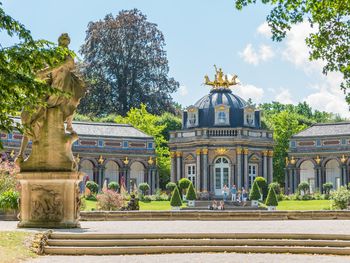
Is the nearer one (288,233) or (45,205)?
(288,233)

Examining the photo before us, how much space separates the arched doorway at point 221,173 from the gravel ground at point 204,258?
44.6 m

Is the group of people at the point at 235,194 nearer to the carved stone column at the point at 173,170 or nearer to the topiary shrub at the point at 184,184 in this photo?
the topiary shrub at the point at 184,184

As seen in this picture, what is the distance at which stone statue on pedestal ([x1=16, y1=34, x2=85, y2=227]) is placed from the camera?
16.9 meters

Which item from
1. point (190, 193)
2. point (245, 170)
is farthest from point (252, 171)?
point (190, 193)

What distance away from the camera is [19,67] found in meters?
9.60

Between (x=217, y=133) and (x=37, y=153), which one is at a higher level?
(x=217, y=133)

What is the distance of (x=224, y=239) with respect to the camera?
1441 cm

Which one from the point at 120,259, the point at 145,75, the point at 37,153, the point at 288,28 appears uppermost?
the point at 145,75

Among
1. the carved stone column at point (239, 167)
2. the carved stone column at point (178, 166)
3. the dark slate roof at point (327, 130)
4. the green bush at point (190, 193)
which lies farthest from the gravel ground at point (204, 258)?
the dark slate roof at point (327, 130)

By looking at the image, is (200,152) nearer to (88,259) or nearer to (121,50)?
(121,50)

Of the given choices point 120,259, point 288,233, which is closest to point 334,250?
point 288,233

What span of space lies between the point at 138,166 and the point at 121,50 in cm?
1582

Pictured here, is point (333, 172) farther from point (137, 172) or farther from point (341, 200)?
point (341, 200)

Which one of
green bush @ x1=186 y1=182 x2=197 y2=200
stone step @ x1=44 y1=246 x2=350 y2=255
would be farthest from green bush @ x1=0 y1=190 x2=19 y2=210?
green bush @ x1=186 y1=182 x2=197 y2=200
